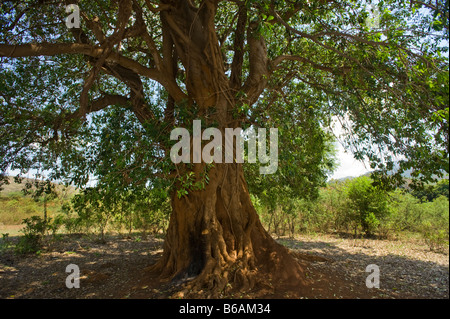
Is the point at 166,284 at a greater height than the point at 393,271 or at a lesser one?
greater

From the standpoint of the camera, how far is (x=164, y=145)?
4.63 metres

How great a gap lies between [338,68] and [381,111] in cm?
121

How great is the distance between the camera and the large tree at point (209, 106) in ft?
14.5

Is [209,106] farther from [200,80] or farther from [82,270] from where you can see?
[82,270]

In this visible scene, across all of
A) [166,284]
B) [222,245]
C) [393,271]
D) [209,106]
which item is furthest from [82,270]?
[393,271]

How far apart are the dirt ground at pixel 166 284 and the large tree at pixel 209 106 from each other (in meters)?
0.49

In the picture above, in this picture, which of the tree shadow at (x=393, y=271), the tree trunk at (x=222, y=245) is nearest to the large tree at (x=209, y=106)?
the tree trunk at (x=222, y=245)

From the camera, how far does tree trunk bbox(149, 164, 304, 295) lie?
4.79m

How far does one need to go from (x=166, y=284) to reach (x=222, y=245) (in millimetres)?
1126

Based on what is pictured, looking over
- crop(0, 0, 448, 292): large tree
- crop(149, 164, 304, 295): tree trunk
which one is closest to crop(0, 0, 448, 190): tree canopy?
crop(0, 0, 448, 292): large tree

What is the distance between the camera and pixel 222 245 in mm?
→ 5164

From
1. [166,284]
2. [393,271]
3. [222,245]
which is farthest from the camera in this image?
[393,271]
